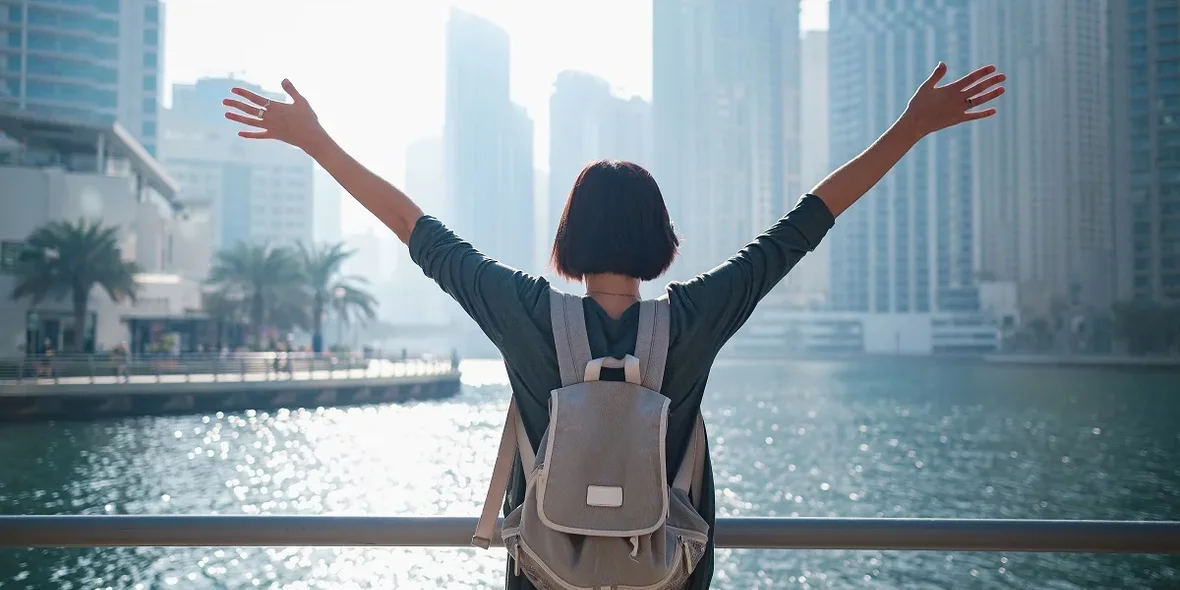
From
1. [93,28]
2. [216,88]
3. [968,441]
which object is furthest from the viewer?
[216,88]

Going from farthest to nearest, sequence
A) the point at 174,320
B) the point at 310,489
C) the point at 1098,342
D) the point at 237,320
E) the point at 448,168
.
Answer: the point at 448,168 → the point at 1098,342 → the point at 237,320 → the point at 174,320 → the point at 310,489

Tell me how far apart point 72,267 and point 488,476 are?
805 inches

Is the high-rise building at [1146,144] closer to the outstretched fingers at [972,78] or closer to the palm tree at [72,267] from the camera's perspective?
the palm tree at [72,267]

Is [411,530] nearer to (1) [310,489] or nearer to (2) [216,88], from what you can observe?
(1) [310,489]

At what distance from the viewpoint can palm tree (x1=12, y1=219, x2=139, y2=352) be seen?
117ft

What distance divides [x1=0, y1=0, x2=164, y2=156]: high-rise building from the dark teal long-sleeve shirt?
77.7 metres

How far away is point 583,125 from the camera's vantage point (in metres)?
183

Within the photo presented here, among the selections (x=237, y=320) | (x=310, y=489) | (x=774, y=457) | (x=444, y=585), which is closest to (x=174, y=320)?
(x=237, y=320)

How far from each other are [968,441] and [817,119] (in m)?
150

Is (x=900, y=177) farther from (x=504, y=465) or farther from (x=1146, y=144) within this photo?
(x=504, y=465)

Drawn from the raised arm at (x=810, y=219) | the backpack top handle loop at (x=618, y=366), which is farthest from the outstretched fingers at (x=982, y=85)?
the backpack top handle loop at (x=618, y=366)

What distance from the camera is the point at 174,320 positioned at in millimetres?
46906

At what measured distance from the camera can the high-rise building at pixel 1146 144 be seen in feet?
320

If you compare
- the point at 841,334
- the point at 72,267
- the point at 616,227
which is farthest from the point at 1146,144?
the point at 616,227
